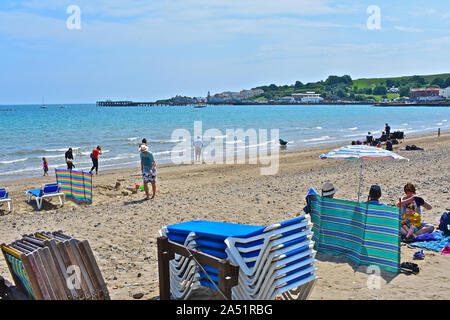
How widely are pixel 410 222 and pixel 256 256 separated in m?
3.74

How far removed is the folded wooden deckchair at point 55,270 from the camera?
149 inches

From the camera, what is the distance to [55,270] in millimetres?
3871

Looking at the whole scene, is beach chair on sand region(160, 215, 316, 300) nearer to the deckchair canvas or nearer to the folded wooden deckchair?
the folded wooden deckchair

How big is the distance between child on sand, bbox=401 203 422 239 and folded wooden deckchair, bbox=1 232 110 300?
4.85 metres

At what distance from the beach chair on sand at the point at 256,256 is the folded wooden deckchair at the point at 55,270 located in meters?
0.99

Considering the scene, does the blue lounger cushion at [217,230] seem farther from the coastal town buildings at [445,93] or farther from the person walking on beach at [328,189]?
the coastal town buildings at [445,93]

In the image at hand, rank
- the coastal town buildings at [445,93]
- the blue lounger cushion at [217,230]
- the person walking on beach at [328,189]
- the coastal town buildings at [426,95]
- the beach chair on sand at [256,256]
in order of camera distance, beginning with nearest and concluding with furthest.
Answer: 1. the beach chair on sand at [256,256]
2. the blue lounger cushion at [217,230]
3. the person walking on beach at [328,189]
4. the coastal town buildings at [445,93]
5. the coastal town buildings at [426,95]

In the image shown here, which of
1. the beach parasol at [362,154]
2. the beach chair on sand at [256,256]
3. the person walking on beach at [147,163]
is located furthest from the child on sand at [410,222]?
the person walking on beach at [147,163]

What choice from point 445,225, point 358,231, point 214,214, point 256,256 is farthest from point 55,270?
point 445,225

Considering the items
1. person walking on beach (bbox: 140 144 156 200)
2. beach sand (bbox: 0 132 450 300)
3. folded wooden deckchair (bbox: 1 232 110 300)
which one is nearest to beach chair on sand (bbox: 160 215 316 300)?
beach sand (bbox: 0 132 450 300)

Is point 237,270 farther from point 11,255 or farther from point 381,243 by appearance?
point 381,243

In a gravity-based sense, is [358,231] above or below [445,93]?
below

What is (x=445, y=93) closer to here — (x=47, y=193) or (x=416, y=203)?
(x=47, y=193)
